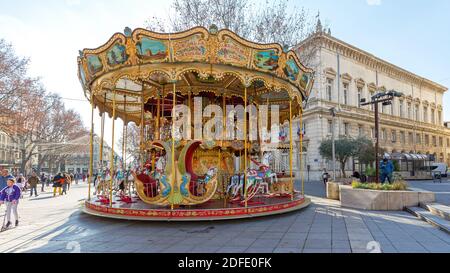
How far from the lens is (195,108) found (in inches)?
473

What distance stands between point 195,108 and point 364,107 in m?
34.1

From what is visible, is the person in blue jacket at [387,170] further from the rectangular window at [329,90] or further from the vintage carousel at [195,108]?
the rectangular window at [329,90]

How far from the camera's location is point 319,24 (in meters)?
19.0

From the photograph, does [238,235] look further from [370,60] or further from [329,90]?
[370,60]

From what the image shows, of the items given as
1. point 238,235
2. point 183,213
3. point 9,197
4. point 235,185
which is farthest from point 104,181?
A: point 238,235

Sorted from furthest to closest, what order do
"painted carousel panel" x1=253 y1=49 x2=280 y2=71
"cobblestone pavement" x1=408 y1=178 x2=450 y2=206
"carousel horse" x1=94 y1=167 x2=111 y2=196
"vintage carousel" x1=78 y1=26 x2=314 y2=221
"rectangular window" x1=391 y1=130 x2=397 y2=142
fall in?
"rectangular window" x1=391 y1=130 x2=397 y2=142 → "carousel horse" x1=94 y1=167 x2=111 y2=196 → "cobblestone pavement" x1=408 y1=178 x2=450 y2=206 → "painted carousel panel" x1=253 y1=49 x2=280 y2=71 → "vintage carousel" x1=78 y1=26 x2=314 y2=221

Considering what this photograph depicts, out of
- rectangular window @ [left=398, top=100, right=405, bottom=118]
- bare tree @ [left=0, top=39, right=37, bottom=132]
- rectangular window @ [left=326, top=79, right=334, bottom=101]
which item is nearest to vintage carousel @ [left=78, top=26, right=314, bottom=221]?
bare tree @ [left=0, top=39, right=37, bottom=132]

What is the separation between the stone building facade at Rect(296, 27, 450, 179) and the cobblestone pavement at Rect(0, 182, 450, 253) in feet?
69.3

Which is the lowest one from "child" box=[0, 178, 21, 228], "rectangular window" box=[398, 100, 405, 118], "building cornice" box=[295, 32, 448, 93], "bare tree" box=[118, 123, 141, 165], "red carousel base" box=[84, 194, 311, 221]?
"red carousel base" box=[84, 194, 311, 221]

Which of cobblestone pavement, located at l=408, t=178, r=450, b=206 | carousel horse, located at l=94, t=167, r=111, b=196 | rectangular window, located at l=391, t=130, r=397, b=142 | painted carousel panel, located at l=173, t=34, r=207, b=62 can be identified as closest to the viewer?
painted carousel panel, located at l=173, t=34, r=207, b=62

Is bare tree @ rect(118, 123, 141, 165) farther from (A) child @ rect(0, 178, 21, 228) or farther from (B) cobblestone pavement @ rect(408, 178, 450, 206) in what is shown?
(B) cobblestone pavement @ rect(408, 178, 450, 206)

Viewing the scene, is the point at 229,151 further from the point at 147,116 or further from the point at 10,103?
the point at 10,103

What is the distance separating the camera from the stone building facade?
3388 centimetres
